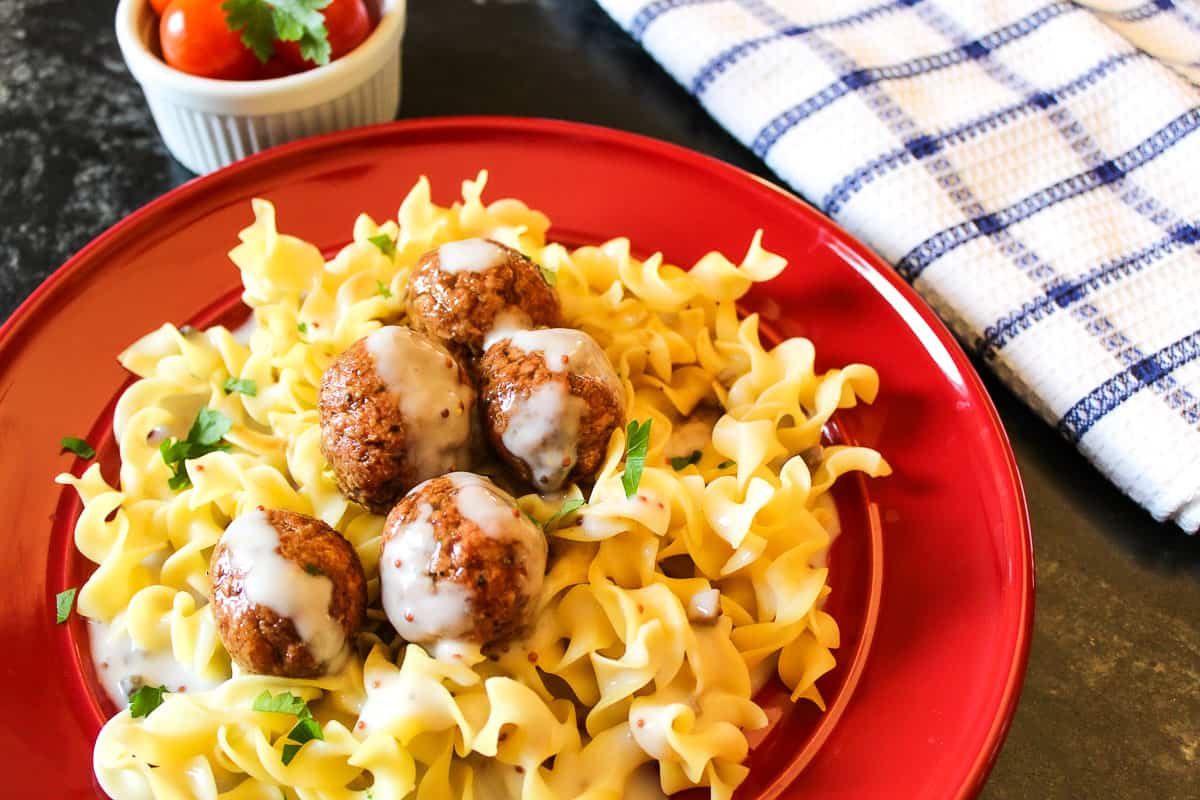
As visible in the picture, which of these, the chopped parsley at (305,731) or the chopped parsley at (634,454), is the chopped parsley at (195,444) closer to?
the chopped parsley at (305,731)

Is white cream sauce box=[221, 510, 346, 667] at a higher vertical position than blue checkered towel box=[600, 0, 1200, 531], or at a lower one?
lower

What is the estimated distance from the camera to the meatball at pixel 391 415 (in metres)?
2.45

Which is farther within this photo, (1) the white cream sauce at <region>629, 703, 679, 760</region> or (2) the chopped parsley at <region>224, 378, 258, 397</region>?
(2) the chopped parsley at <region>224, 378, 258, 397</region>

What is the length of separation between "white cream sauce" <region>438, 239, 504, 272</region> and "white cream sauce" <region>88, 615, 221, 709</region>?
3.91 ft

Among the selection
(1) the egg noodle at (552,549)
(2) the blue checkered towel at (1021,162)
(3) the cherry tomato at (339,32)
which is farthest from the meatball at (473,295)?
(2) the blue checkered towel at (1021,162)

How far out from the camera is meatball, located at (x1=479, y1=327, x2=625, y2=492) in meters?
2.50

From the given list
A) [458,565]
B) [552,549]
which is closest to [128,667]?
[458,565]

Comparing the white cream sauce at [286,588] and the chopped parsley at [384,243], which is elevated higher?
the chopped parsley at [384,243]

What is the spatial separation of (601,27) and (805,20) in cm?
99

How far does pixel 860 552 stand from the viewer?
275 centimetres

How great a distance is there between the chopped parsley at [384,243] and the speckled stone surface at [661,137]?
132 cm

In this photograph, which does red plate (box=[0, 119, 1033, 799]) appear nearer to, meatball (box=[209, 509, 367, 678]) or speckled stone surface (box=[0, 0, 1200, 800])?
speckled stone surface (box=[0, 0, 1200, 800])

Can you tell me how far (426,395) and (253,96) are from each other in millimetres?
1625

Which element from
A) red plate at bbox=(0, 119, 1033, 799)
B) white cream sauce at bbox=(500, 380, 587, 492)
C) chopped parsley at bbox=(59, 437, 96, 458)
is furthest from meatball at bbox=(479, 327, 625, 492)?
chopped parsley at bbox=(59, 437, 96, 458)
